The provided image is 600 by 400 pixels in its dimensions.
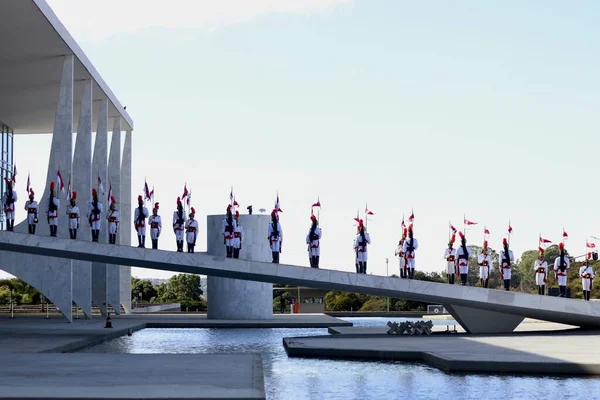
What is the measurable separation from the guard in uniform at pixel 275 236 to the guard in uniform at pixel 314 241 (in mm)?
748

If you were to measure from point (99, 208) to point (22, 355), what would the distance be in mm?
10141

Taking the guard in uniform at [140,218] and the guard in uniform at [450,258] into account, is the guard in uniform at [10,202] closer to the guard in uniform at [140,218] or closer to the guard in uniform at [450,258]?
the guard in uniform at [140,218]

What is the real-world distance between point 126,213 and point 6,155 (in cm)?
622

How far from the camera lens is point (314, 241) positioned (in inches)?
955

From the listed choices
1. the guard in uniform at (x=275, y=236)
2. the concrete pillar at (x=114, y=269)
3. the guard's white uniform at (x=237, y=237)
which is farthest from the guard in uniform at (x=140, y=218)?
the concrete pillar at (x=114, y=269)

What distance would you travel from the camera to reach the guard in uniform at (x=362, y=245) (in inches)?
955

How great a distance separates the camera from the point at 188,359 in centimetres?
1532

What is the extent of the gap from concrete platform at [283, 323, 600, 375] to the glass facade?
908 inches

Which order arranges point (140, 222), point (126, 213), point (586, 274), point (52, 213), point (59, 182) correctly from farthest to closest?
point (126, 213)
point (59, 182)
point (52, 213)
point (140, 222)
point (586, 274)

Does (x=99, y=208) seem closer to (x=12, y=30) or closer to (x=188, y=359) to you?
(x=12, y=30)

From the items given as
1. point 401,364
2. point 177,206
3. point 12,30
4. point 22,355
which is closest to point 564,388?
point 401,364

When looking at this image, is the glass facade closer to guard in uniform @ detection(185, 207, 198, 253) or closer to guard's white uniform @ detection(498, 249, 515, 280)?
guard in uniform @ detection(185, 207, 198, 253)

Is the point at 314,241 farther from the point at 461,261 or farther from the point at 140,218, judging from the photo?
the point at 140,218

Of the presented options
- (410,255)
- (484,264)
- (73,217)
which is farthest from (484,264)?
(73,217)
